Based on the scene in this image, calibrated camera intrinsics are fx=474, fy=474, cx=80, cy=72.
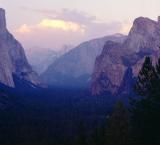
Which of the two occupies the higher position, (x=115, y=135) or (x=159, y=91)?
(x=159, y=91)

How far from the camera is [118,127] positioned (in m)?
73.8

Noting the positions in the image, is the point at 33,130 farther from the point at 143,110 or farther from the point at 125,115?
the point at 143,110

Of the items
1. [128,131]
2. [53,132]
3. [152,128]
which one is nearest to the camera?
[152,128]

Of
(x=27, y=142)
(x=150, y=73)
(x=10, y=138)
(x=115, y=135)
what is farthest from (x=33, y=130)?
(x=150, y=73)

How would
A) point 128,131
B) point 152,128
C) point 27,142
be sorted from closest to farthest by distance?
1. point 152,128
2. point 128,131
3. point 27,142

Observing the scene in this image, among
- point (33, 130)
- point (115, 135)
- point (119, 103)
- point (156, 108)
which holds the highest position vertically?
point (156, 108)

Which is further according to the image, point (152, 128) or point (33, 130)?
point (33, 130)

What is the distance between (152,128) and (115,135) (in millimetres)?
19194

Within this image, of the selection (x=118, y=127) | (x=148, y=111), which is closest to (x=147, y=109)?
(x=148, y=111)

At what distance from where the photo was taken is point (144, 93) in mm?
60000

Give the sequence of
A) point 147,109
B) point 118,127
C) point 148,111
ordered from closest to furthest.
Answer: point 148,111 → point 147,109 → point 118,127

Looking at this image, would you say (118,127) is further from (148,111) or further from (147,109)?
(148,111)

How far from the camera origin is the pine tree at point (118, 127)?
73375mm

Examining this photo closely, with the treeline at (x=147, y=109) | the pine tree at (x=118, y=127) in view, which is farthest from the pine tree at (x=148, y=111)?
the pine tree at (x=118, y=127)
